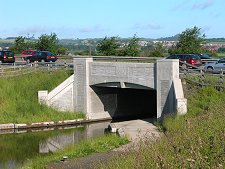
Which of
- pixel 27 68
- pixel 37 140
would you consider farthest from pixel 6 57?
pixel 37 140

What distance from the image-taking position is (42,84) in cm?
3503

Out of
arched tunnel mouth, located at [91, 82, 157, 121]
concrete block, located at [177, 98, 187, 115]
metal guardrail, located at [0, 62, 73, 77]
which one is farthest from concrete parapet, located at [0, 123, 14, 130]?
concrete block, located at [177, 98, 187, 115]

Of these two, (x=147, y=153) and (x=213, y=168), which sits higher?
(x=213, y=168)

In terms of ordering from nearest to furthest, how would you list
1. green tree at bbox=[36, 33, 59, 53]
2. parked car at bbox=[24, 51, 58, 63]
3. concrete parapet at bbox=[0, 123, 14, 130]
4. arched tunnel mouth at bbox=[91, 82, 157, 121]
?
concrete parapet at bbox=[0, 123, 14, 130], arched tunnel mouth at bbox=[91, 82, 157, 121], parked car at bbox=[24, 51, 58, 63], green tree at bbox=[36, 33, 59, 53]

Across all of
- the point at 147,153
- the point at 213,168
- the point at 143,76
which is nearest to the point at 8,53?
the point at 143,76

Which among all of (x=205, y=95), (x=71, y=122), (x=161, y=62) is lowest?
(x=71, y=122)

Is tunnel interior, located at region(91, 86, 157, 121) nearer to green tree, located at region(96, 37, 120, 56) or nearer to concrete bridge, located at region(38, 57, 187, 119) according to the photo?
concrete bridge, located at region(38, 57, 187, 119)

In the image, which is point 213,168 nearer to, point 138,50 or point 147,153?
point 147,153

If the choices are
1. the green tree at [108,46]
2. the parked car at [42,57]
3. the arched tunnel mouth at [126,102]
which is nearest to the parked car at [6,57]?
the parked car at [42,57]

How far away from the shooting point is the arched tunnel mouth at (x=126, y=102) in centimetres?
3500

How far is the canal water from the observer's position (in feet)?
73.4

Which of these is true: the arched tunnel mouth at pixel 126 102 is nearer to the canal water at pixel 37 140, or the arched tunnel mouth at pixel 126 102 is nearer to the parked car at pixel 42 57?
the canal water at pixel 37 140

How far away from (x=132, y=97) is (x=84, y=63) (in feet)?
18.6

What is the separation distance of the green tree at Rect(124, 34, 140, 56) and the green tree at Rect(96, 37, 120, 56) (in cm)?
164
